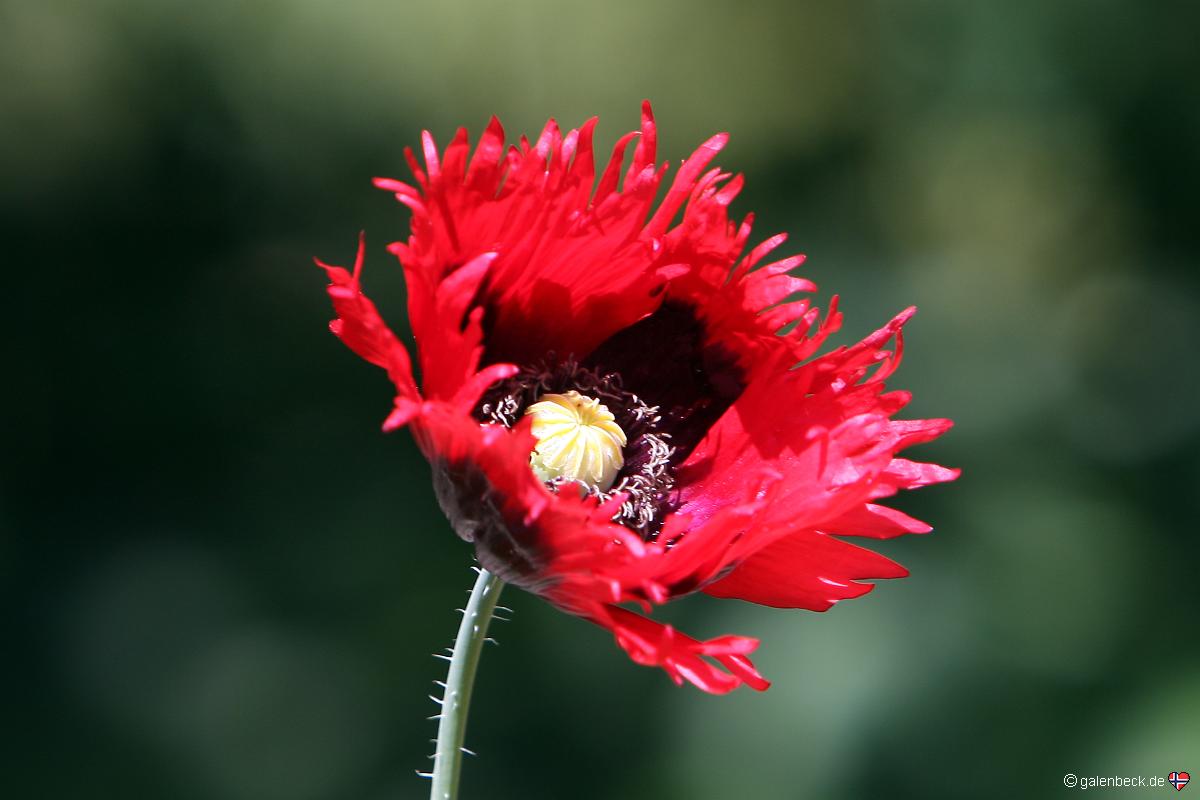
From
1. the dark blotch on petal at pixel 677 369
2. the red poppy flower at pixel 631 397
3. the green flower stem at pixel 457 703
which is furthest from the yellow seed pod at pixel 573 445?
the green flower stem at pixel 457 703

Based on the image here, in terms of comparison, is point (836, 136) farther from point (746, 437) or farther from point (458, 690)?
point (458, 690)

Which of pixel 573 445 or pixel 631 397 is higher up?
pixel 631 397

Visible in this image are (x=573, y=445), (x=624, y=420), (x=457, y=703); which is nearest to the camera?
(x=457, y=703)

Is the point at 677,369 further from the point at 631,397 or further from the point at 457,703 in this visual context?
the point at 457,703

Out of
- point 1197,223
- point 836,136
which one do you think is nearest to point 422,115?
point 836,136

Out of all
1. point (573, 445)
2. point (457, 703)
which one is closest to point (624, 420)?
point (573, 445)

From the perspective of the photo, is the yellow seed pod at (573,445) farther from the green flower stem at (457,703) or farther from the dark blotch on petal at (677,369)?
the green flower stem at (457,703)

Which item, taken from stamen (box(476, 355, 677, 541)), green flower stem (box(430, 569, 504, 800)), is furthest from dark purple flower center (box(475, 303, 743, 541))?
green flower stem (box(430, 569, 504, 800))
